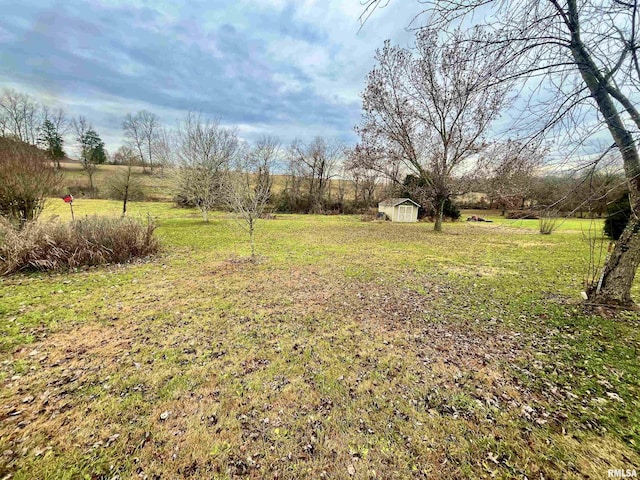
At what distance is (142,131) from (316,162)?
94.8ft

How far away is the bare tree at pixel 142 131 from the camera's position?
37938mm

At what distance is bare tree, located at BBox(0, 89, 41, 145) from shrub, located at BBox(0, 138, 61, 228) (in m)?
31.7

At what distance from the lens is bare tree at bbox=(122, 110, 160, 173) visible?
124 feet

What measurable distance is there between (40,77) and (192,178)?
13909 mm

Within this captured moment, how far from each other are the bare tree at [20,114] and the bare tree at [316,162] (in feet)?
101

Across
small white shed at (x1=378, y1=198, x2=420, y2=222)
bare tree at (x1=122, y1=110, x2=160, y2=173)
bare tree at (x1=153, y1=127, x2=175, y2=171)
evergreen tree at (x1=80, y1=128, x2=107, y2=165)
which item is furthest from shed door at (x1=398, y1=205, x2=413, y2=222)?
evergreen tree at (x1=80, y1=128, x2=107, y2=165)

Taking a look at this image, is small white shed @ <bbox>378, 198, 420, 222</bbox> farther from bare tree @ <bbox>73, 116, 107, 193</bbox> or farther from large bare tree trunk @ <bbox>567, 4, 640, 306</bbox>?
bare tree @ <bbox>73, 116, 107, 193</bbox>

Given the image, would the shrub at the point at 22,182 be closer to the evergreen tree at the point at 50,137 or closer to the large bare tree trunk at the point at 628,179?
the large bare tree trunk at the point at 628,179

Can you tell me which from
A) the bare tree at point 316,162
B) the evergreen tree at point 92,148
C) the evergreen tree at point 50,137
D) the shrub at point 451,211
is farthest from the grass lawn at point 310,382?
the evergreen tree at point 50,137

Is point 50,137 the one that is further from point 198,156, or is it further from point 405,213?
point 405,213

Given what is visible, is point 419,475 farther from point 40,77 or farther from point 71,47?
point 40,77

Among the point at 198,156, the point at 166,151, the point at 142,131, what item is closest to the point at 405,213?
the point at 198,156

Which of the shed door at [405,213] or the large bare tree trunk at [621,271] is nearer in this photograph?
the large bare tree trunk at [621,271]

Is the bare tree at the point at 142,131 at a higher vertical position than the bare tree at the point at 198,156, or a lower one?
higher
